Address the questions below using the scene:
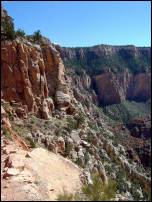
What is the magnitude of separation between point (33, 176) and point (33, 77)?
86.4 ft

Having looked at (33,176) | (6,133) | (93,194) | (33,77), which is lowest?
(33,176)

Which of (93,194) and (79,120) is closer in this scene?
(93,194)

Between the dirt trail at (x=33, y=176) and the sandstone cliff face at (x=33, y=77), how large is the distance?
15864 millimetres

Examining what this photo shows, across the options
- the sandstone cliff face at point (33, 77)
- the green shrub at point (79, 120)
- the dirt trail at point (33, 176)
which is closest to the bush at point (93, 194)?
the dirt trail at point (33, 176)

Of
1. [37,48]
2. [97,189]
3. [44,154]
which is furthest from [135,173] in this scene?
[97,189]

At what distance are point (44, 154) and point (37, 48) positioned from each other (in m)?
23.8

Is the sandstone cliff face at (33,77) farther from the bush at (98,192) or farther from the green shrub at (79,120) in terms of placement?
the bush at (98,192)

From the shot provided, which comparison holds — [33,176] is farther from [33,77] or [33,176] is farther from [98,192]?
[33,77]

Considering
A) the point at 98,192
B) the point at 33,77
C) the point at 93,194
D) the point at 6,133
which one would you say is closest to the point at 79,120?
the point at 33,77

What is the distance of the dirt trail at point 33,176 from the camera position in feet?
68.4

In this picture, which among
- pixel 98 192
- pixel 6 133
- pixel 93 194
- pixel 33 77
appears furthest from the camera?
pixel 33 77

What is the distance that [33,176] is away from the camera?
917 inches

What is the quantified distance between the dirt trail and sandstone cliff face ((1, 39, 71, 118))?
1586 centimetres

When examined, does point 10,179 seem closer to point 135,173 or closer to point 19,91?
point 19,91
